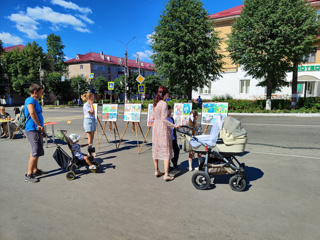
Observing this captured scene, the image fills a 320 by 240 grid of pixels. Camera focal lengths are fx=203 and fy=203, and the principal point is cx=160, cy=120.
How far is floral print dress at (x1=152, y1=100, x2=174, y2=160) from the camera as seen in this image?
4258 millimetres

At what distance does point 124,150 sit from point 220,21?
29613 mm

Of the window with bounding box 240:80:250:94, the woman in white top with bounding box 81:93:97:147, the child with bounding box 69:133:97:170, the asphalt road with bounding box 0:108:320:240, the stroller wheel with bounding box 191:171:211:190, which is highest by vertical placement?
the window with bounding box 240:80:250:94

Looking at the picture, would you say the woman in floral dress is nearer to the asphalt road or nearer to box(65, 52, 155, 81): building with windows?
the asphalt road

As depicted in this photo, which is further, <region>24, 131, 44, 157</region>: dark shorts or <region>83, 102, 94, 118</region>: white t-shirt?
<region>83, 102, 94, 118</region>: white t-shirt

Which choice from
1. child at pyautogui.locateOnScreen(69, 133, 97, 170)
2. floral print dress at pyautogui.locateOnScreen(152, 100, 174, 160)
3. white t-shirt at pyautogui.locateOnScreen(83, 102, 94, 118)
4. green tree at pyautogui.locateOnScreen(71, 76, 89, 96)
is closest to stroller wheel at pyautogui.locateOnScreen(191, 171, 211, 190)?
floral print dress at pyautogui.locateOnScreen(152, 100, 174, 160)

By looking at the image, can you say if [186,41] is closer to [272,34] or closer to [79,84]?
[272,34]

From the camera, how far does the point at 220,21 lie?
30.0 metres

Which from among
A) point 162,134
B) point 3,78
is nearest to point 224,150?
point 162,134

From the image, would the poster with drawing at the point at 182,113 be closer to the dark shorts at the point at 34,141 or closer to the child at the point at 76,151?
the child at the point at 76,151

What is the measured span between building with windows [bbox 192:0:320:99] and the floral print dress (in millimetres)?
22588

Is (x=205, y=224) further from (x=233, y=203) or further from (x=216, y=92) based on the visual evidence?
(x=216, y=92)

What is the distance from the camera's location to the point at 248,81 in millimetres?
28094

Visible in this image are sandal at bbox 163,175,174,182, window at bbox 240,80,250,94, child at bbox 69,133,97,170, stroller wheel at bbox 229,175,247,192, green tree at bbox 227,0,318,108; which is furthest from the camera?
window at bbox 240,80,250,94

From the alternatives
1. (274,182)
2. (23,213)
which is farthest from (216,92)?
(23,213)
